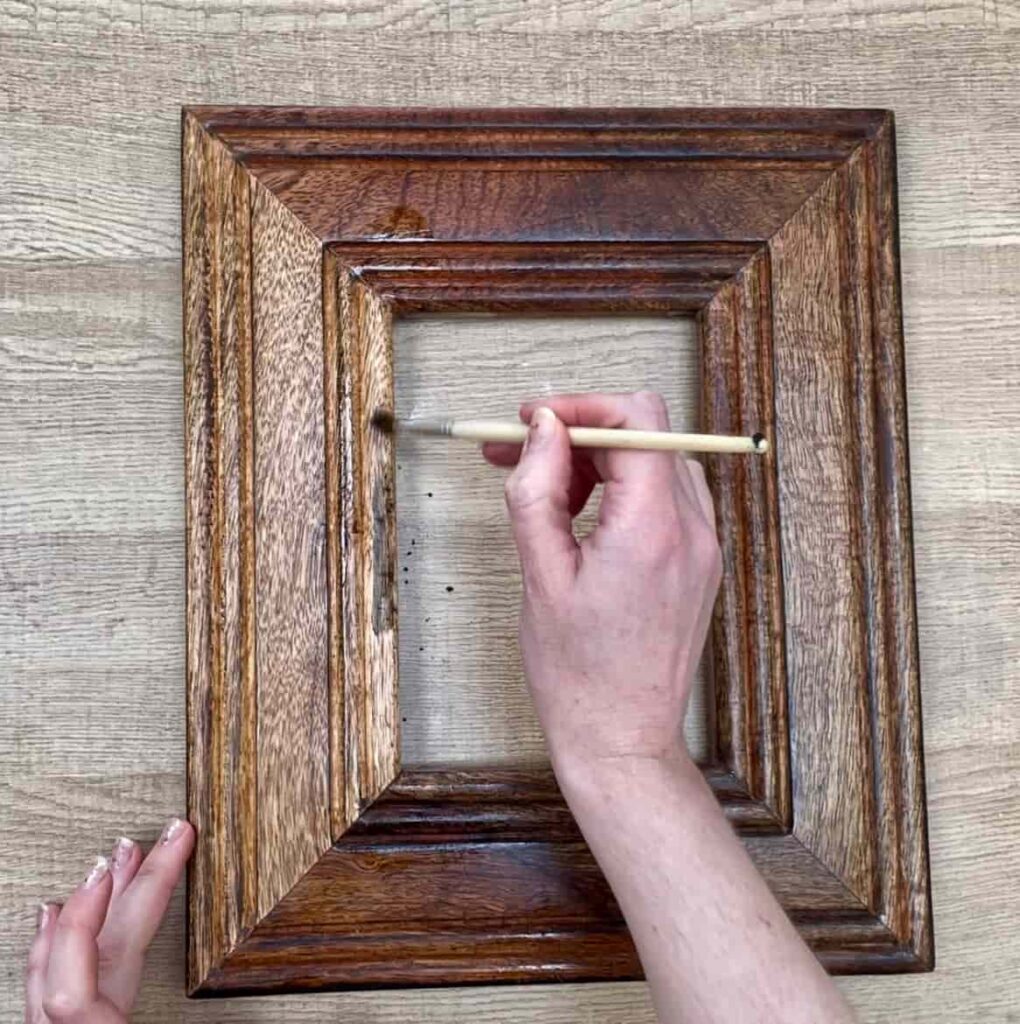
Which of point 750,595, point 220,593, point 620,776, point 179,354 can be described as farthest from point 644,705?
point 179,354

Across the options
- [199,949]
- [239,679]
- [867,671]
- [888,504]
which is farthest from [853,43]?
[199,949]

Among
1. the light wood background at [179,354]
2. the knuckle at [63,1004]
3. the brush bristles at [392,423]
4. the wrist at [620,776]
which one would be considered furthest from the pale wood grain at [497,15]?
the knuckle at [63,1004]

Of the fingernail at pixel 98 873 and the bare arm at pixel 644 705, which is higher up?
the bare arm at pixel 644 705

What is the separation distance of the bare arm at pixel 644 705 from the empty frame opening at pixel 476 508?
0.10 m

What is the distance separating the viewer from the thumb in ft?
1.62

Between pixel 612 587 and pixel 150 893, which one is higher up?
pixel 612 587

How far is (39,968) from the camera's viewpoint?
0.59 meters

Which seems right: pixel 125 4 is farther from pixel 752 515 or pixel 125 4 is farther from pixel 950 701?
pixel 950 701

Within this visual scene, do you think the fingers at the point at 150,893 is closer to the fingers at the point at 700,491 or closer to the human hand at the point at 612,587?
the human hand at the point at 612,587

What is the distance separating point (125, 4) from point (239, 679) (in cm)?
44

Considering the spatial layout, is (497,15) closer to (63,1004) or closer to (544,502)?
(544,502)

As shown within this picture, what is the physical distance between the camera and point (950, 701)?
65 centimetres

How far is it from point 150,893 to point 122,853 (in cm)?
4

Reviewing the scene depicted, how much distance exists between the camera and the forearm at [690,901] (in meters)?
0.47
